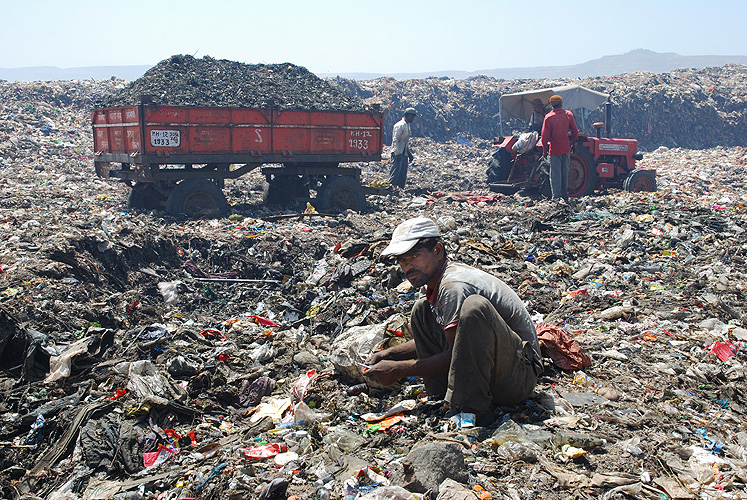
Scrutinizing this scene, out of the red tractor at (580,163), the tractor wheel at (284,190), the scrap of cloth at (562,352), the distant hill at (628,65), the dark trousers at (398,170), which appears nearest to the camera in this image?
the scrap of cloth at (562,352)

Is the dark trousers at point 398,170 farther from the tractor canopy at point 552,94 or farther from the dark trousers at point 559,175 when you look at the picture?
the dark trousers at point 559,175

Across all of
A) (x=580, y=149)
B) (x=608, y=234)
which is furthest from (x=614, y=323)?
(x=580, y=149)

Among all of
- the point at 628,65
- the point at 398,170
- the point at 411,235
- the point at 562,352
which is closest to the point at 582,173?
the point at 398,170

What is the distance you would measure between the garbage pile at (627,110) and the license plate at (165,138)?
16.1 meters

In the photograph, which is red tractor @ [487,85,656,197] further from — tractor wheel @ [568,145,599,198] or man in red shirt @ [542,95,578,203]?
man in red shirt @ [542,95,578,203]

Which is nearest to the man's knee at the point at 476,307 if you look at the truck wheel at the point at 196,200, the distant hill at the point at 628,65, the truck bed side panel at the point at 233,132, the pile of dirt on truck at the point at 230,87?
the truck wheel at the point at 196,200

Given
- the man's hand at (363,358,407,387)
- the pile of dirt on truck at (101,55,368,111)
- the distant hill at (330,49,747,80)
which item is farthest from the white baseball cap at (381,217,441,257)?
the distant hill at (330,49,747,80)

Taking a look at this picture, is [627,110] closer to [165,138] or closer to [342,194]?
[342,194]

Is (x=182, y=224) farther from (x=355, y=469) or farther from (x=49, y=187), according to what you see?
(x=355, y=469)

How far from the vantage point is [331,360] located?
4.16m

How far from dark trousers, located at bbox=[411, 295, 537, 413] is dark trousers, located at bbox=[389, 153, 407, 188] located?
11.2 m

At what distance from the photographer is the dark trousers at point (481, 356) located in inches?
115

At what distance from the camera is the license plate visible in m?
10.0

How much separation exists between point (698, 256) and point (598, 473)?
5.80 metres
